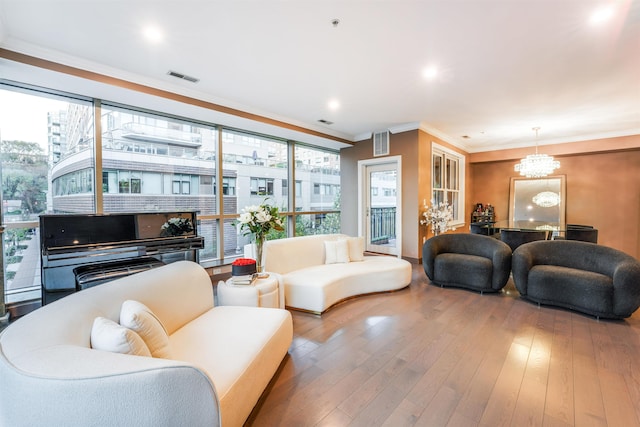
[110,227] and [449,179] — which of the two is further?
[449,179]

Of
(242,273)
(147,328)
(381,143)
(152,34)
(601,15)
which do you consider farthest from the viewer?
(381,143)

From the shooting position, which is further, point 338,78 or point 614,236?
point 614,236

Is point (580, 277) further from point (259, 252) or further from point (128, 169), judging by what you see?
point (128, 169)

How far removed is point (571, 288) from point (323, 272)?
9.44 ft

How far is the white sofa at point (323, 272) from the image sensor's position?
3209mm

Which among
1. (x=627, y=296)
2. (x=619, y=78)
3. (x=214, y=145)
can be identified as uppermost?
(x=619, y=78)

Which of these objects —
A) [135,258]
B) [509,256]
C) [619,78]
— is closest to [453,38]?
[619,78]

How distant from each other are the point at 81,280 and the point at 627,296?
5506 mm

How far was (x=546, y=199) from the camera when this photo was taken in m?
7.03

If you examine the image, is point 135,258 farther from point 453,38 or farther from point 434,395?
point 453,38

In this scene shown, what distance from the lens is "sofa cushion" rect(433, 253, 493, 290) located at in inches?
149

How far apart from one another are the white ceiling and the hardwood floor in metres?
2.82

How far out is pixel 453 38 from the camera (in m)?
2.58

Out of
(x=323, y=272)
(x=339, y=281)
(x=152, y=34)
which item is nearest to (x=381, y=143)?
(x=323, y=272)
